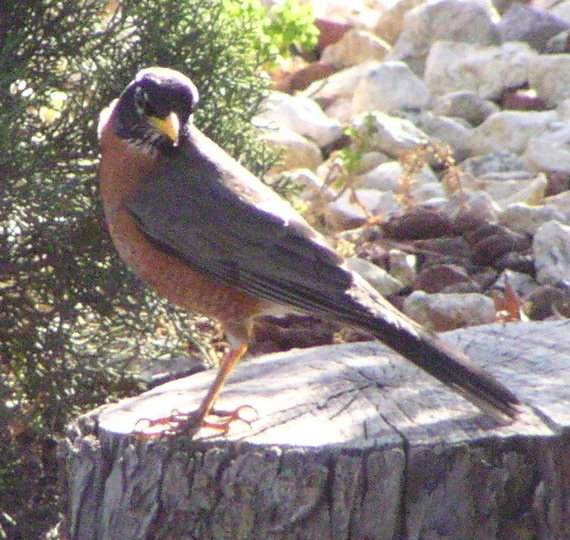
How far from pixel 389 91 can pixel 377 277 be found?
2.54 m

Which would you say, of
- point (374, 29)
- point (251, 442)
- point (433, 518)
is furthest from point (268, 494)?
point (374, 29)

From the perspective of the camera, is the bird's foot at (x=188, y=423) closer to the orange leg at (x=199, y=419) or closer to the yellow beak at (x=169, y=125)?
the orange leg at (x=199, y=419)

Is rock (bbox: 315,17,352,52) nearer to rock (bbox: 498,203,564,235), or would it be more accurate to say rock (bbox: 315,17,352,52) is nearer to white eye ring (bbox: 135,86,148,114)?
rock (bbox: 498,203,564,235)

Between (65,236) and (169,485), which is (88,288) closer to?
(65,236)

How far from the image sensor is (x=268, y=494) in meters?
3.23

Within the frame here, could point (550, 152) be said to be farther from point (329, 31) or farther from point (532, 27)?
point (329, 31)

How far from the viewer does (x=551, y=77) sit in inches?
322

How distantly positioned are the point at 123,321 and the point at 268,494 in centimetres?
203

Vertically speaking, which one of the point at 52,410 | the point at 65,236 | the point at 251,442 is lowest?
the point at 52,410

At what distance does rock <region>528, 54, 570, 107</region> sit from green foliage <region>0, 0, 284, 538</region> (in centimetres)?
337

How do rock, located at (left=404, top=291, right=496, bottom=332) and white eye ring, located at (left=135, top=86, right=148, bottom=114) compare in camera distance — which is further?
rock, located at (left=404, top=291, right=496, bottom=332)

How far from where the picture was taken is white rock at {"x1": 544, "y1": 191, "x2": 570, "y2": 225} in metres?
6.54

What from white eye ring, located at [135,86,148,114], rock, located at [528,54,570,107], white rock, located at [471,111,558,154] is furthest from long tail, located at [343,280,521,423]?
rock, located at [528,54,570,107]

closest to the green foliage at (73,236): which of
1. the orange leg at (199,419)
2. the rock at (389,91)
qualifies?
the orange leg at (199,419)
